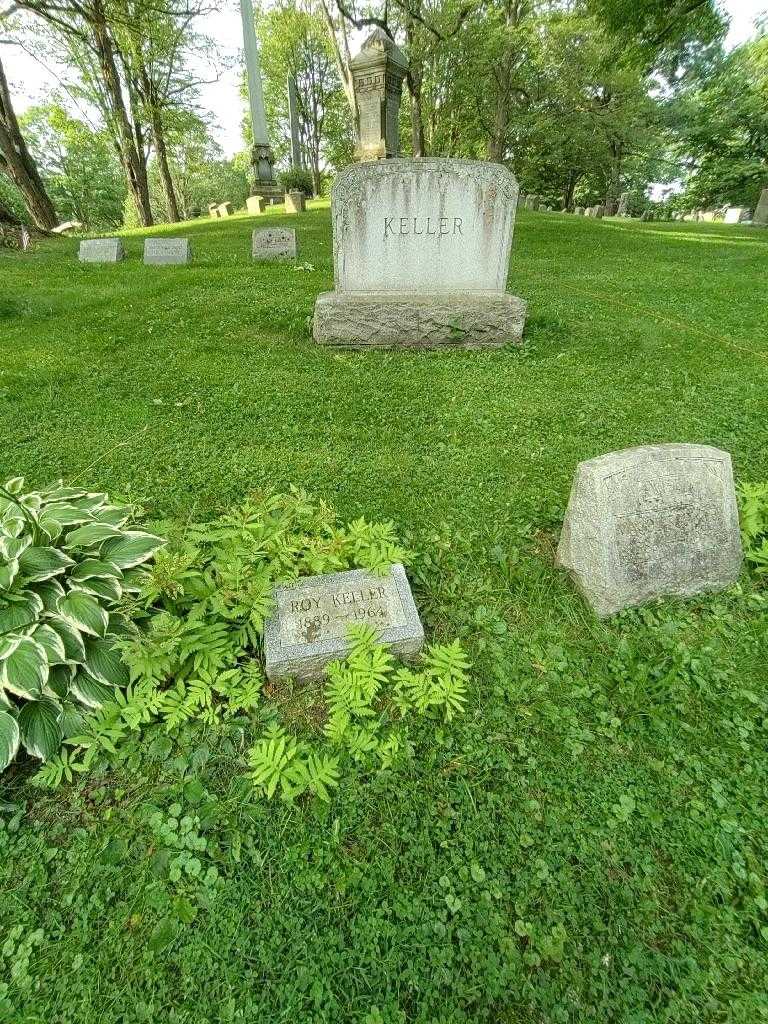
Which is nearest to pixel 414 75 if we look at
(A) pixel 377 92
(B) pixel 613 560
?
(A) pixel 377 92

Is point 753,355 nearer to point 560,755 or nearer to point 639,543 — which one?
point 639,543

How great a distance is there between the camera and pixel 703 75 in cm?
2361

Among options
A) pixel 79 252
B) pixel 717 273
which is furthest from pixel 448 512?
pixel 79 252

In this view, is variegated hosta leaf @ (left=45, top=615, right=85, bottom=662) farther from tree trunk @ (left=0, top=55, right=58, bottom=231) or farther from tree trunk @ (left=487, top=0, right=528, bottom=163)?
tree trunk @ (left=487, top=0, right=528, bottom=163)

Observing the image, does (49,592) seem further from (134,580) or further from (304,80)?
(304,80)

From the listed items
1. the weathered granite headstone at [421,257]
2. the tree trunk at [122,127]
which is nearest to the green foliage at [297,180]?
the tree trunk at [122,127]

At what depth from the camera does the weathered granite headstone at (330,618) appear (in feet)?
7.62

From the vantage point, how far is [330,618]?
95.4 inches

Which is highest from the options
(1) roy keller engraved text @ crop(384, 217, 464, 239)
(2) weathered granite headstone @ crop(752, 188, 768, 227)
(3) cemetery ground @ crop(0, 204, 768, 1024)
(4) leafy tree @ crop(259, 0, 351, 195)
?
(4) leafy tree @ crop(259, 0, 351, 195)

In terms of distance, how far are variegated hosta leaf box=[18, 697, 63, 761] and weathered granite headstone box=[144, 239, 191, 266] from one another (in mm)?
10588

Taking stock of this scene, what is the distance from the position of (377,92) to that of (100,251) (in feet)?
30.0

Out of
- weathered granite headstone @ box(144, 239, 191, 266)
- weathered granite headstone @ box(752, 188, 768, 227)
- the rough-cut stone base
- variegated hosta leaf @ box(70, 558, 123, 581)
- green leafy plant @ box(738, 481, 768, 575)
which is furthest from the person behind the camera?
weathered granite headstone @ box(752, 188, 768, 227)

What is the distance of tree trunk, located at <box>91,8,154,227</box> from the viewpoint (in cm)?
1644

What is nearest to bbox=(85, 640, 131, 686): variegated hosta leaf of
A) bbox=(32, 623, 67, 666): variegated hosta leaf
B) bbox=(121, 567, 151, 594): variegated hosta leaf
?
bbox=(32, 623, 67, 666): variegated hosta leaf
